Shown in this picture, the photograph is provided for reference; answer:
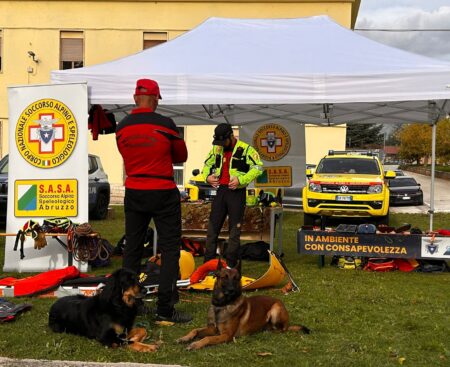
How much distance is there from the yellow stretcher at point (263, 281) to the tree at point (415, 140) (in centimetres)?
4934

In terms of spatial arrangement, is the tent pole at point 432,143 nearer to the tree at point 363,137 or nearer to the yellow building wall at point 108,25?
the yellow building wall at point 108,25

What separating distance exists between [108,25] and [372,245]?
1842 centimetres

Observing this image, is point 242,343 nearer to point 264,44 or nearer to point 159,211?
point 159,211

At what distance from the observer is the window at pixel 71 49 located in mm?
23484

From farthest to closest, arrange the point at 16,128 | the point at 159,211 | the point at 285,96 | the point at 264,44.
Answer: the point at 264,44, the point at 16,128, the point at 285,96, the point at 159,211

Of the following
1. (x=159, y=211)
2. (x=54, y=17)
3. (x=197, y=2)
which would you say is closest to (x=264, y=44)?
(x=159, y=211)

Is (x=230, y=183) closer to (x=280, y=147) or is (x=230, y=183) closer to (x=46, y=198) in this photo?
Answer: (x=46, y=198)

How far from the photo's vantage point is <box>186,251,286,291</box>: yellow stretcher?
6383 mm

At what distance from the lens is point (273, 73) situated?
702 cm

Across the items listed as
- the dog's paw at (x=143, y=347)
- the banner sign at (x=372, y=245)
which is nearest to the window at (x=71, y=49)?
Result: the banner sign at (x=372, y=245)

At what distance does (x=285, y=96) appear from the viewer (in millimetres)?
6965

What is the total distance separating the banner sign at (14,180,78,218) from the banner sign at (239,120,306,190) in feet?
16.8

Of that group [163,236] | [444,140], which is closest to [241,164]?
[163,236]

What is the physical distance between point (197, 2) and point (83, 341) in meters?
20.4
